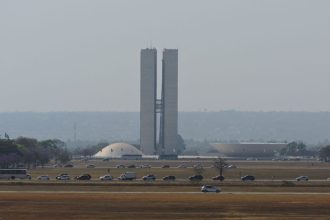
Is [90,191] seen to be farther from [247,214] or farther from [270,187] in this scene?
[247,214]

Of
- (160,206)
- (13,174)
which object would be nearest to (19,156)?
(13,174)

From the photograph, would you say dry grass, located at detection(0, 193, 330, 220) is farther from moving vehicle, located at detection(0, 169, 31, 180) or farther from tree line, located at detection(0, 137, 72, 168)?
tree line, located at detection(0, 137, 72, 168)

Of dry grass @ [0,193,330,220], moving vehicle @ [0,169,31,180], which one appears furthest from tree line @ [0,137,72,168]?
dry grass @ [0,193,330,220]

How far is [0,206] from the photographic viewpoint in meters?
56.0

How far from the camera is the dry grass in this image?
50812 mm

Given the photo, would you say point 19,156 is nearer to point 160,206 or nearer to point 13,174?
Answer: point 13,174

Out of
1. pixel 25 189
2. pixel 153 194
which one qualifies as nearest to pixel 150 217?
pixel 153 194

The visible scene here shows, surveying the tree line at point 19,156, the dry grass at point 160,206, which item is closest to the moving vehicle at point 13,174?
the tree line at point 19,156

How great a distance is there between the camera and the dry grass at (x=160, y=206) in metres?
50.8

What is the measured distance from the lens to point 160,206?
5575cm

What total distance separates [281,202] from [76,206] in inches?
423

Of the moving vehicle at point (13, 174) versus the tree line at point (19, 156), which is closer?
the moving vehicle at point (13, 174)

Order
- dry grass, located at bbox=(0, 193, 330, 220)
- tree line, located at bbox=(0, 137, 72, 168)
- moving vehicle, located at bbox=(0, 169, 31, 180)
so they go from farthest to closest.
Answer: tree line, located at bbox=(0, 137, 72, 168)
moving vehicle, located at bbox=(0, 169, 31, 180)
dry grass, located at bbox=(0, 193, 330, 220)

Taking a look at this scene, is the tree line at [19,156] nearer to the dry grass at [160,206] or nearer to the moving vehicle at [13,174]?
the moving vehicle at [13,174]
